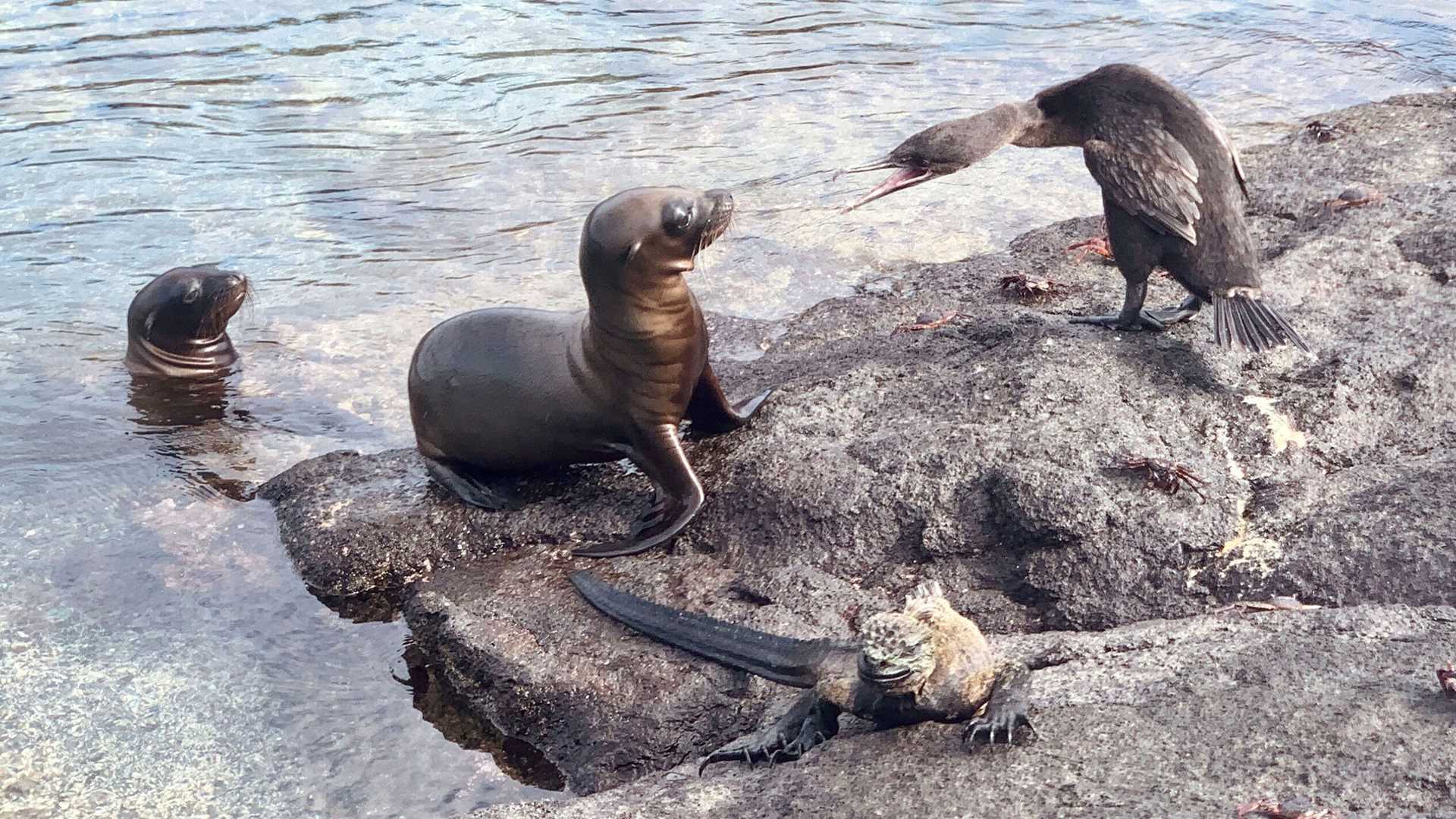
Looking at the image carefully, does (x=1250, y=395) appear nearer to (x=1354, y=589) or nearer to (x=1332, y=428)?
(x=1332, y=428)

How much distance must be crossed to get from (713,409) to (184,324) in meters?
3.74

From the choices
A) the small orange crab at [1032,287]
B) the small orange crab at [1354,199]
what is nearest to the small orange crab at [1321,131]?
the small orange crab at [1354,199]

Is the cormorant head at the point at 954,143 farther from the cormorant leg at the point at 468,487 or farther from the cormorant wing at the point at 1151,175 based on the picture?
the cormorant leg at the point at 468,487

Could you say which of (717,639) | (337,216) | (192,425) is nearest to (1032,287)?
(717,639)

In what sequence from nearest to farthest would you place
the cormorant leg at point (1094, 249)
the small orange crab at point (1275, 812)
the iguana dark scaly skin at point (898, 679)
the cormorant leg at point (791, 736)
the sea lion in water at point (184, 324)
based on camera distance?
1. the small orange crab at point (1275, 812)
2. the iguana dark scaly skin at point (898, 679)
3. the cormorant leg at point (791, 736)
4. the cormorant leg at point (1094, 249)
5. the sea lion in water at point (184, 324)

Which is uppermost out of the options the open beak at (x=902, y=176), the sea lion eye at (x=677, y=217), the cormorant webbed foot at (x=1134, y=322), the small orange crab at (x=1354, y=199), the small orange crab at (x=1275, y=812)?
the sea lion eye at (x=677, y=217)

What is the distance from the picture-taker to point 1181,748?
3.15 m

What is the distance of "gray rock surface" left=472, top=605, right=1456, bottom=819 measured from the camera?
2953 mm

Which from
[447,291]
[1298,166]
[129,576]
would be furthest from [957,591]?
[447,291]

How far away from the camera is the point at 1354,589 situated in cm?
408

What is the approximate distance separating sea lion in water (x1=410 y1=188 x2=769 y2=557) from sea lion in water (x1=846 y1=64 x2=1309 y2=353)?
819mm

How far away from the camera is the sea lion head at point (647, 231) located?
16.3 feet

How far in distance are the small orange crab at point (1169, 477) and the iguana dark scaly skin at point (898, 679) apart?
1.15 meters

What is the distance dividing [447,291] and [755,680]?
4.87 m
